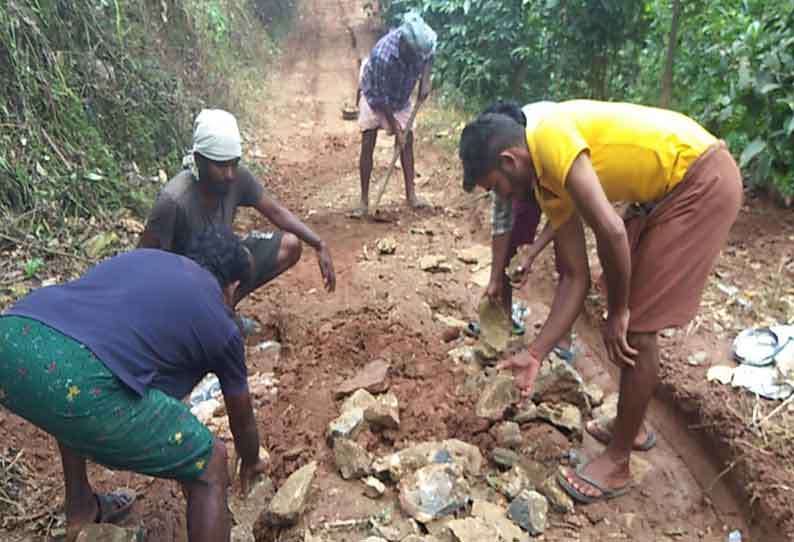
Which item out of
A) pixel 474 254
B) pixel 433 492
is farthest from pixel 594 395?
pixel 474 254

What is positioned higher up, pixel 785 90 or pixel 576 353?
pixel 785 90

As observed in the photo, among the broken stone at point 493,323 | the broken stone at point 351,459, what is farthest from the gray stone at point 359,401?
the broken stone at point 493,323

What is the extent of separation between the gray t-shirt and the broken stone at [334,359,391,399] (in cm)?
97

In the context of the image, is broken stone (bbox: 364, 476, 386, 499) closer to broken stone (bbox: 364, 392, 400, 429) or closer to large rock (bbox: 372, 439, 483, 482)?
large rock (bbox: 372, 439, 483, 482)

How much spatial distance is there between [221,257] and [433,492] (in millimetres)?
1120

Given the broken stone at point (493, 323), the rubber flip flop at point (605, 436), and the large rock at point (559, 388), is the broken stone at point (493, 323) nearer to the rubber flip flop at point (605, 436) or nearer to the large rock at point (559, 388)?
the large rock at point (559, 388)

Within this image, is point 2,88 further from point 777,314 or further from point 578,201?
point 777,314

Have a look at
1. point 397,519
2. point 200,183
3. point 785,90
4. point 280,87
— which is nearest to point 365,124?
point 200,183

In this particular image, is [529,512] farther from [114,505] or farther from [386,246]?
[386,246]

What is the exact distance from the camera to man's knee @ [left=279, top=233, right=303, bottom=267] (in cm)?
352

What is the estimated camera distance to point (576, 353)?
140 inches

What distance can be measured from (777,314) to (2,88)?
4.58m

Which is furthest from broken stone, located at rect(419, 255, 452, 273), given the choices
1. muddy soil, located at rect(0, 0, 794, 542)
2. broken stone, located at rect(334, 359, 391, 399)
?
broken stone, located at rect(334, 359, 391, 399)

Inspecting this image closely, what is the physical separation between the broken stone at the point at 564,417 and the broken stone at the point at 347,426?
0.80 m
